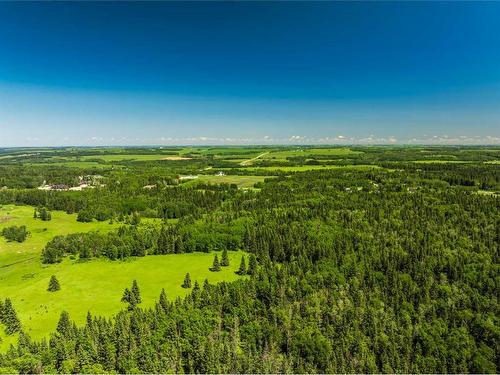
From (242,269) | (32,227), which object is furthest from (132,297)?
(32,227)

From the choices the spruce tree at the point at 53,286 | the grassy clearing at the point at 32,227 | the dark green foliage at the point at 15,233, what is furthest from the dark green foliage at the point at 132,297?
the dark green foliage at the point at 15,233

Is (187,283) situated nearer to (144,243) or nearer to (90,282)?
(90,282)

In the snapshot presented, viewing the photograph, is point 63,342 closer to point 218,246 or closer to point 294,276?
point 294,276

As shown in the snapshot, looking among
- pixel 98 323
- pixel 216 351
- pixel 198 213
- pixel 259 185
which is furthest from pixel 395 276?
pixel 259 185

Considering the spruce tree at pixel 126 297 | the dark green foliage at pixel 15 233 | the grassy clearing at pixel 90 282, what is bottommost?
the grassy clearing at pixel 90 282

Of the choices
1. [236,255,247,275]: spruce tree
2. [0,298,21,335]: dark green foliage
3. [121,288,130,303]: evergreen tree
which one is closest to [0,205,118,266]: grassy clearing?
[0,298,21,335]: dark green foliage

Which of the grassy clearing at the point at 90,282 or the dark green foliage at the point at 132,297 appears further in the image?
the dark green foliage at the point at 132,297

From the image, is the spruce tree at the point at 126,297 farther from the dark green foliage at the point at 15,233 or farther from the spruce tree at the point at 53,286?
the dark green foliage at the point at 15,233
